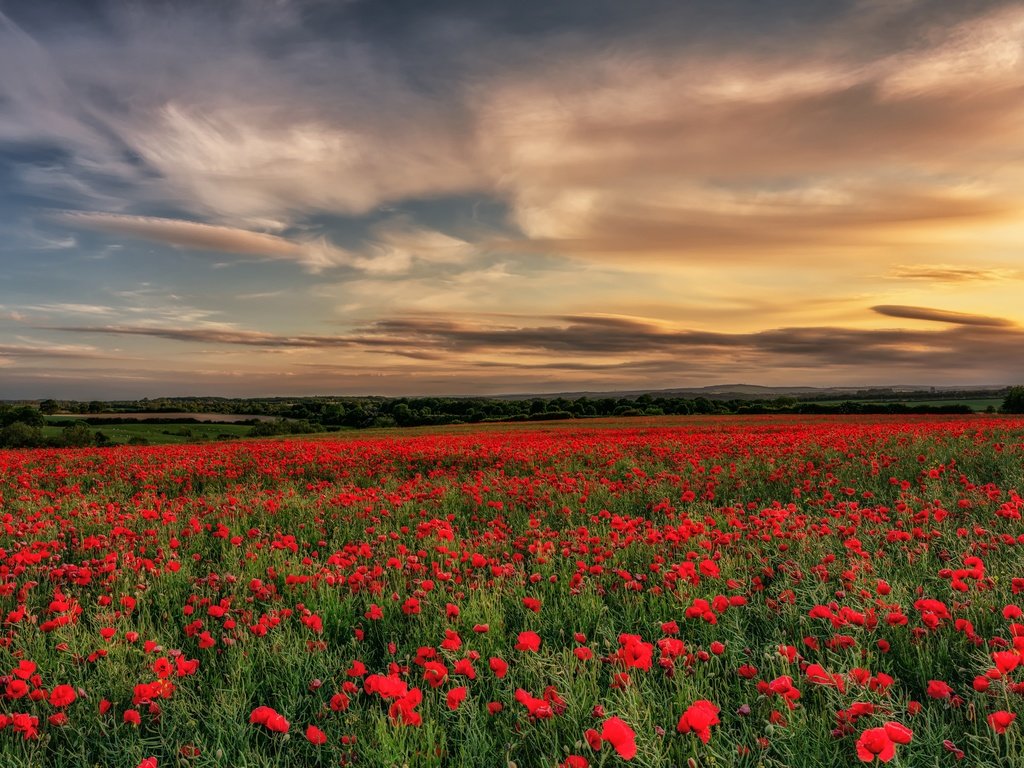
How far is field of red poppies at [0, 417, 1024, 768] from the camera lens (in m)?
3.18

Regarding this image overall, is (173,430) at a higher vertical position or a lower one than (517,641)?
lower

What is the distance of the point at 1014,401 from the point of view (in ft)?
198

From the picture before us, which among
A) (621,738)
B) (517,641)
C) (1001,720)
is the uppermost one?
(621,738)

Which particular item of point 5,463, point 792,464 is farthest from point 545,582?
point 5,463

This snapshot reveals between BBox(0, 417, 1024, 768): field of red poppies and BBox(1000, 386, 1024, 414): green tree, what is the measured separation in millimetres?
64188

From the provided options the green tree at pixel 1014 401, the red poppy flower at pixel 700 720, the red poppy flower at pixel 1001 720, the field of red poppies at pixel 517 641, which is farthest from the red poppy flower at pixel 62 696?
the green tree at pixel 1014 401

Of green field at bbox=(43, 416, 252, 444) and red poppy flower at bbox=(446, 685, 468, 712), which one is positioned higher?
Answer: red poppy flower at bbox=(446, 685, 468, 712)

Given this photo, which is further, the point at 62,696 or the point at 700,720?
the point at 62,696

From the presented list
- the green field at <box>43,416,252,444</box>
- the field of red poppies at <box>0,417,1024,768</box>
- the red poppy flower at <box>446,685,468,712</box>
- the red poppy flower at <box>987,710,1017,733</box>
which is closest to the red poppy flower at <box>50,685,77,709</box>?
the field of red poppies at <box>0,417,1024,768</box>

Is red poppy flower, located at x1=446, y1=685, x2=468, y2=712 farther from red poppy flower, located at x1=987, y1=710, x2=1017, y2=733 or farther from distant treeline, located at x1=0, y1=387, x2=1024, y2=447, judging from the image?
distant treeline, located at x1=0, y1=387, x2=1024, y2=447

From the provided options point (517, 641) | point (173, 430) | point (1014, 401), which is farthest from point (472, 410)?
point (517, 641)

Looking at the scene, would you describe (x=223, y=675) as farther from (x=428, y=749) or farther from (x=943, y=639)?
(x=943, y=639)

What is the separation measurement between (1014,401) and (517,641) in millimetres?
73456

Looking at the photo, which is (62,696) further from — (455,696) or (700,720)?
(700,720)
